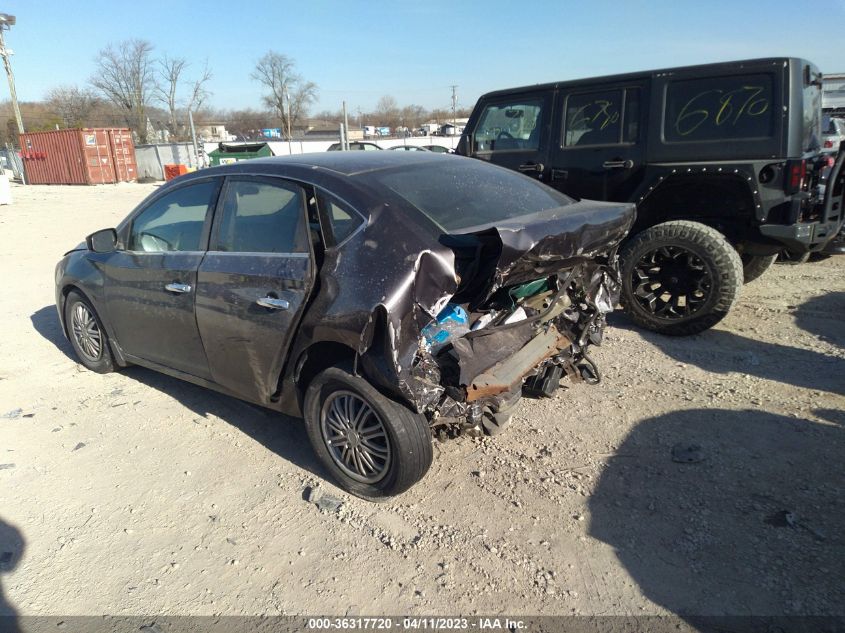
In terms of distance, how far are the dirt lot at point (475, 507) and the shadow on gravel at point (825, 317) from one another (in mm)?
394

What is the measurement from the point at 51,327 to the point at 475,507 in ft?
17.9

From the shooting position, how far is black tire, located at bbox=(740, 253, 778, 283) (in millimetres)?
6082

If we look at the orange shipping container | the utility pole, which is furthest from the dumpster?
the utility pole

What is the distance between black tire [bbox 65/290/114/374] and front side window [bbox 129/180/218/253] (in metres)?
0.90

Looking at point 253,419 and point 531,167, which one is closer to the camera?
point 253,419

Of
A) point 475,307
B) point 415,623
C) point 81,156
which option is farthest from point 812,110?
point 81,156

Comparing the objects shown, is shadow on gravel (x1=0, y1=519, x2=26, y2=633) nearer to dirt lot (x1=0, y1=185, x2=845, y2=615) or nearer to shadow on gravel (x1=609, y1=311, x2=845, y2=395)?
dirt lot (x1=0, y1=185, x2=845, y2=615)

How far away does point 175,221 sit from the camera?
404 cm

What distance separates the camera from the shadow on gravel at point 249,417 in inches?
142

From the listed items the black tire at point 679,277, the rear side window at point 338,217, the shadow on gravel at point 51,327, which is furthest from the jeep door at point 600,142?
the shadow on gravel at point 51,327

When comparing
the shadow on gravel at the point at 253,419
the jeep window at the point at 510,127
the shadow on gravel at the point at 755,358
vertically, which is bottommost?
the shadow on gravel at the point at 253,419

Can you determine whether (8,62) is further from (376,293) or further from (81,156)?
(376,293)

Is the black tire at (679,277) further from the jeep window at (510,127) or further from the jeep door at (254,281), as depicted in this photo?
the jeep door at (254,281)

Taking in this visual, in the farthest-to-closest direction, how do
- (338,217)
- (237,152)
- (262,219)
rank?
(237,152), (262,219), (338,217)
